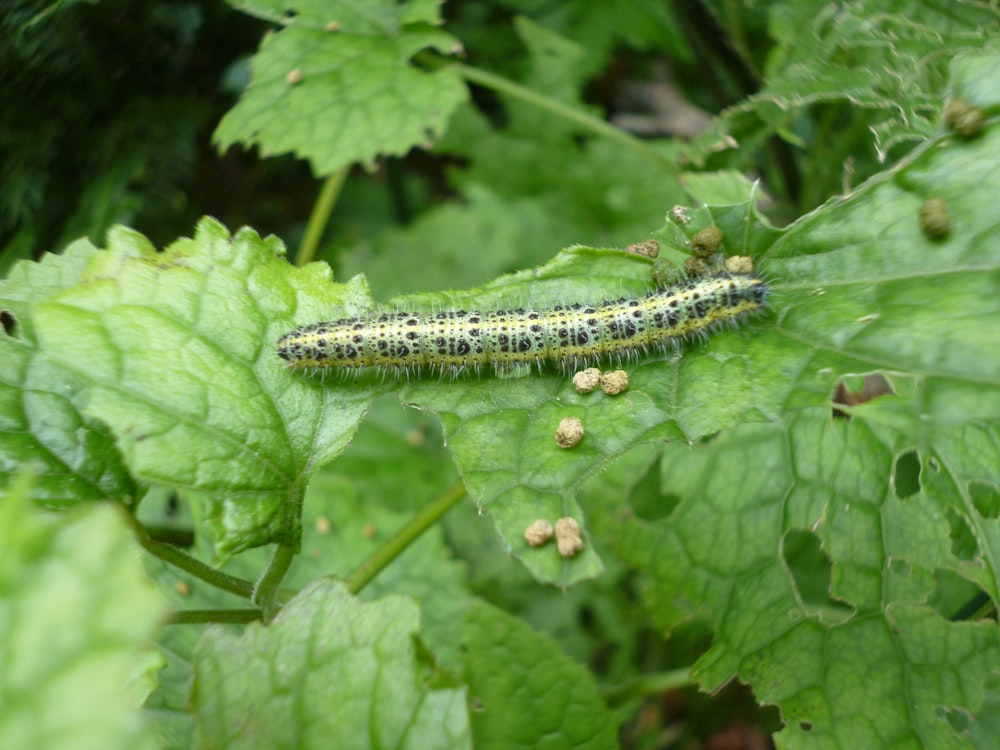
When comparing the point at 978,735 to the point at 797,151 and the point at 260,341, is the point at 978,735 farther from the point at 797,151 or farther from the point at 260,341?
the point at 797,151

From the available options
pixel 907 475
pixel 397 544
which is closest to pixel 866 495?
pixel 907 475

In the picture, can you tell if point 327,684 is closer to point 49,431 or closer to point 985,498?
point 49,431

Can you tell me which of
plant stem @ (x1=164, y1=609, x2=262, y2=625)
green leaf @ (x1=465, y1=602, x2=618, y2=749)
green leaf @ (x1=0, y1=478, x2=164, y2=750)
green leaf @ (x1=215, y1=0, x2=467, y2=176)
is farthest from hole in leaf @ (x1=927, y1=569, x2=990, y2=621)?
green leaf @ (x1=215, y1=0, x2=467, y2=176)

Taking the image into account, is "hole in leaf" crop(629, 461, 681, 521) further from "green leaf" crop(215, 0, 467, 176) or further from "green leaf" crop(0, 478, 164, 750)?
"green leaf" crop(0, 478, 164, 750)

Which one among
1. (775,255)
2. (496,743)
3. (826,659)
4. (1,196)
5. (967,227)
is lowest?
(496,743)

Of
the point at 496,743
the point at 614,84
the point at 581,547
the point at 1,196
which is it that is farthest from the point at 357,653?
the point at 614,84

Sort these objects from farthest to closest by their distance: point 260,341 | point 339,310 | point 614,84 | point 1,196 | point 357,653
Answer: point 614,84
point 1,196
point 339,310
point 260,341
point 357,653
